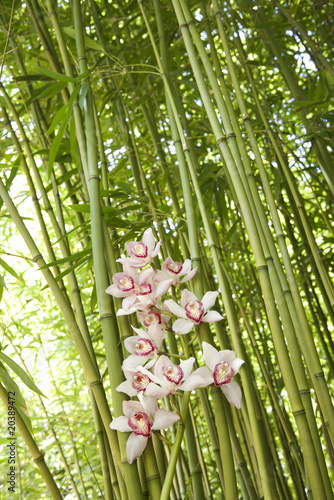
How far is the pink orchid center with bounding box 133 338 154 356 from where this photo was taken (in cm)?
67

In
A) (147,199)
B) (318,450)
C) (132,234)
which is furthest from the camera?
(147,199)

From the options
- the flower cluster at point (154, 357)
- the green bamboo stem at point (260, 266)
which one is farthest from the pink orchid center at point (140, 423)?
the green bamboo stem at point (260, 266)

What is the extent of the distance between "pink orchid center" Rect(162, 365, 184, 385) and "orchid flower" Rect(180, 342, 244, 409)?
1cm

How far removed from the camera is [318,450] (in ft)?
2.59

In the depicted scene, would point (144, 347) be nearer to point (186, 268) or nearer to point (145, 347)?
point (145, 347)

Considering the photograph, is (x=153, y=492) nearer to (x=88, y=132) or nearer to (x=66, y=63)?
(x=88, y=132)

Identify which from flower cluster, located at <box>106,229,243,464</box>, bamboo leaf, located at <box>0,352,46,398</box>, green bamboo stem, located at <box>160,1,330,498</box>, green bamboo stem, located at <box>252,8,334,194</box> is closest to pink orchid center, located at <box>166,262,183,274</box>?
flower cluster, located at <box>106,229,243,464</box>

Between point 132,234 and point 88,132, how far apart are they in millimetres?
264

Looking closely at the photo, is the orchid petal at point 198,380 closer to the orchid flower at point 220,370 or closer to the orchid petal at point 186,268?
the orchid flower at point 220,370

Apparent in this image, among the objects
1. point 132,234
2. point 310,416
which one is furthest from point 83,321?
point 310,416

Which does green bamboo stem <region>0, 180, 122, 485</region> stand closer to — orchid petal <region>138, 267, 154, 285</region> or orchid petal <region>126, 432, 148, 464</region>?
orchid petal <region>126, 432, 148, 464</region>

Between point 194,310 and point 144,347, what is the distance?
88 millimetres

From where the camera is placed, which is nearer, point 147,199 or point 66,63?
point 66,63

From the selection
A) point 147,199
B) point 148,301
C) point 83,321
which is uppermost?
point 147,199
